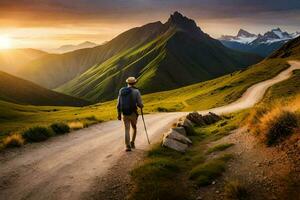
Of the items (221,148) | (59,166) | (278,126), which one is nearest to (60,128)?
(59,166)

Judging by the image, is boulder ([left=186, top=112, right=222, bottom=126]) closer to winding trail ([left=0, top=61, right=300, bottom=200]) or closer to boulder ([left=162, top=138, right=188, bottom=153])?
winding trail ([left=0, top=61, right=300, bottom=200])

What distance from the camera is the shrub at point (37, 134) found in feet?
78.2

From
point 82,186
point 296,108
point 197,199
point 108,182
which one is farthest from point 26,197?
point 296,108

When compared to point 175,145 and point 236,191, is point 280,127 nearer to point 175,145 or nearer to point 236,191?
point 236,191

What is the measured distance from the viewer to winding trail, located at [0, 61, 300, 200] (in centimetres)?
1353

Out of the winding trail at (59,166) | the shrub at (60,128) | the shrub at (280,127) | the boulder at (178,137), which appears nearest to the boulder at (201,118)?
the winding trail at (59,166)

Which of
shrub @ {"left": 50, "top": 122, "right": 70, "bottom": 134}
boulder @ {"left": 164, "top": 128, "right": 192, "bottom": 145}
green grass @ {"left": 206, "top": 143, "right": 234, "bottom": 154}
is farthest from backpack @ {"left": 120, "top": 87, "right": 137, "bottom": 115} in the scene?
shrub @ {"left": 50, "top": 122, "right": 70, "bottom": 134}

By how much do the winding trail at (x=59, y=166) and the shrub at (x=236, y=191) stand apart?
4.83 meters

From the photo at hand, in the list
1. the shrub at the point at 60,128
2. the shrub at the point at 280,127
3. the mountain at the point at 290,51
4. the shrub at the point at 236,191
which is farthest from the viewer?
the mountain at the point at 290,51

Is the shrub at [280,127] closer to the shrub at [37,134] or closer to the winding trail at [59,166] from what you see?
the winding trail at [59,166]

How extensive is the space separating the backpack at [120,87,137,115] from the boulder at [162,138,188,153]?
233 cm

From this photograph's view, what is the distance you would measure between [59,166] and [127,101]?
479 cm

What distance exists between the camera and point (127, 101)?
63.9 ft

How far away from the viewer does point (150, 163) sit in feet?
51.6
